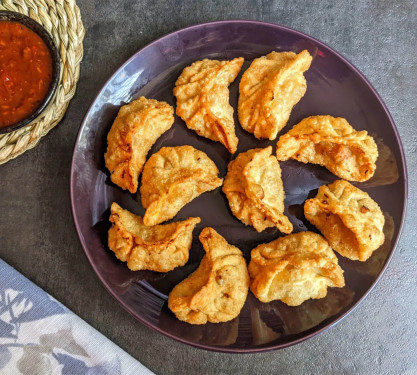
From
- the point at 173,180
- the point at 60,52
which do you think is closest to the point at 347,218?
the point at 173,180

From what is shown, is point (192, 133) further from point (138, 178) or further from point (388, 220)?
point (388, 220)

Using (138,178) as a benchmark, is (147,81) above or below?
above

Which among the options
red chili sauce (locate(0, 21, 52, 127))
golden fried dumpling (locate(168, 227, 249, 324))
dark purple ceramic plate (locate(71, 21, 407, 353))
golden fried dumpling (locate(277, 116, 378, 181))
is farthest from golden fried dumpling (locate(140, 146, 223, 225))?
red chili sauce (locate(0, 21, 52, 127))

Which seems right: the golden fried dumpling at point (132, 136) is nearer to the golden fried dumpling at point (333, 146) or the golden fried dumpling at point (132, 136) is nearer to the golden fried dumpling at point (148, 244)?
the golden fried dumpling at point (148, 244)

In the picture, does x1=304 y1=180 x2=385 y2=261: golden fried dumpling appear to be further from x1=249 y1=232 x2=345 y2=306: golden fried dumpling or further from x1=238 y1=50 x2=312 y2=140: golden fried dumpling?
x1=238 y1=50 x2=312 y2=140: golden fried dumpling

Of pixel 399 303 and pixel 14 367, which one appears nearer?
pixel 14 367

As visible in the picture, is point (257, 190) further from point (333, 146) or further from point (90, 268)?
point (90, 268)

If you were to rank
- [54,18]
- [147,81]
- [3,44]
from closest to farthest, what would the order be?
[3,44]
[54,18]
[147,81]

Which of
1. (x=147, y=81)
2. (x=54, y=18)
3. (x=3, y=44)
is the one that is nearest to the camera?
(x=3, y=44)

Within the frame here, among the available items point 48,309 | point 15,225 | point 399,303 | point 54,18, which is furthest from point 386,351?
point 54,18
